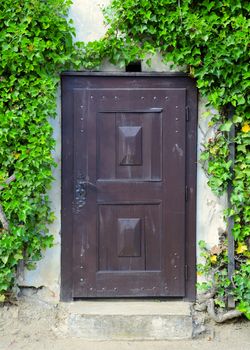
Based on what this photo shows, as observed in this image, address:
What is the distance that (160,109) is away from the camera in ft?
16.1

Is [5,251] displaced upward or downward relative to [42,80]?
downward

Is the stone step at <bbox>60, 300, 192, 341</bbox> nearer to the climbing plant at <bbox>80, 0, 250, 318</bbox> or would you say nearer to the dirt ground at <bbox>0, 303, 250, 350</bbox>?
the dirt ground at <bbox>0, 303, 250, 350</bbox>

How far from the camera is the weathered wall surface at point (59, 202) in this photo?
4.88 metres

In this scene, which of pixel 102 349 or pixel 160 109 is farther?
pixel 160 109

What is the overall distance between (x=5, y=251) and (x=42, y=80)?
1.51 m

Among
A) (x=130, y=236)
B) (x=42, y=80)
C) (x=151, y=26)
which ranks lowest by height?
(x=130, y=236)

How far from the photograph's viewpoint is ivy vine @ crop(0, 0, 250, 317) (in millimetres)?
4656

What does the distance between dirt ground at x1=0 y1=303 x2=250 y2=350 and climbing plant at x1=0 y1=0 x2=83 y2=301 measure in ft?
0.91

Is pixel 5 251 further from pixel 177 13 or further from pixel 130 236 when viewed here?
pixel 177 13

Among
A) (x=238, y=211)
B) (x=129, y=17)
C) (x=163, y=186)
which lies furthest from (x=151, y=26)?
(x=238, y=211)

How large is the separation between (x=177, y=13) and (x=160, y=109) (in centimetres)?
84

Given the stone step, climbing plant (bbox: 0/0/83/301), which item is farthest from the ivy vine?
the stone step

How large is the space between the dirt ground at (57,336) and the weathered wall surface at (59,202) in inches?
8.4

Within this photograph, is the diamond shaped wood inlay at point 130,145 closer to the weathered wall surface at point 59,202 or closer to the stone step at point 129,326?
the weathered wall surface at point 59,202
